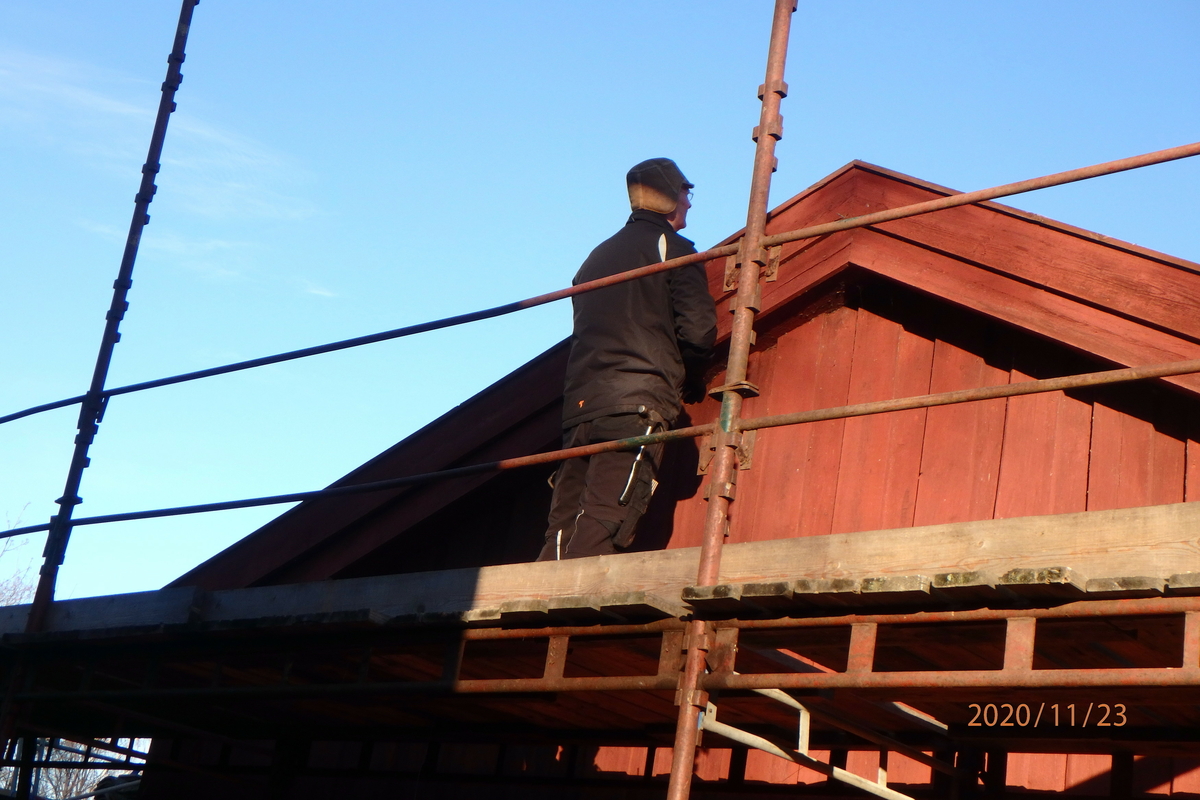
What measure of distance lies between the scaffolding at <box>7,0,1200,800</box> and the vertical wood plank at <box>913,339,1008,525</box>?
1.04m

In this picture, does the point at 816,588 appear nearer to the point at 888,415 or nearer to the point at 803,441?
the point at 888,415

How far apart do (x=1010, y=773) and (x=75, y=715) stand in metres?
5.16

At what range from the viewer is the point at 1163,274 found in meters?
5.11

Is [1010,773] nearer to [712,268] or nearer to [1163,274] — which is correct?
[1163,274]

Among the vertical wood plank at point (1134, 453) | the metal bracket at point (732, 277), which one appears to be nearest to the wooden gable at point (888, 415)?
the vertical wood plank at point (1134, 453)

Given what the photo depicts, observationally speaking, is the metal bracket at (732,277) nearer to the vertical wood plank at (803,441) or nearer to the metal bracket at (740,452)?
the metal bracket at (740,452)

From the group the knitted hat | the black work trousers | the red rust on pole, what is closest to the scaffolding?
the red rust on pole

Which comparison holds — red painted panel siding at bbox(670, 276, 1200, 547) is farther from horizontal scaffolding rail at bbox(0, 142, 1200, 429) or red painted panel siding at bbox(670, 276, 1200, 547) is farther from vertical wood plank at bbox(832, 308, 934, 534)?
horizontal scaffolding rail at bbox(0, 142, 1200, 429)

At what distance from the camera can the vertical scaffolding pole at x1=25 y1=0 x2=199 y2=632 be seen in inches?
248

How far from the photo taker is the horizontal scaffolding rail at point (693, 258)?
3.96m

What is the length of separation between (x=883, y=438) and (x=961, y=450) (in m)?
0.40

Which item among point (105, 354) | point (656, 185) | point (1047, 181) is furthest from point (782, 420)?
point (105, 354)

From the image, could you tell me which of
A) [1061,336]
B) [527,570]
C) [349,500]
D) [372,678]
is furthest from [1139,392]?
[349,500]

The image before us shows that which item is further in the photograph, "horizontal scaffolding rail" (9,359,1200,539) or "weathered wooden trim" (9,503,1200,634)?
"horizontal scaffolding rail" (9,359,1200,539)
